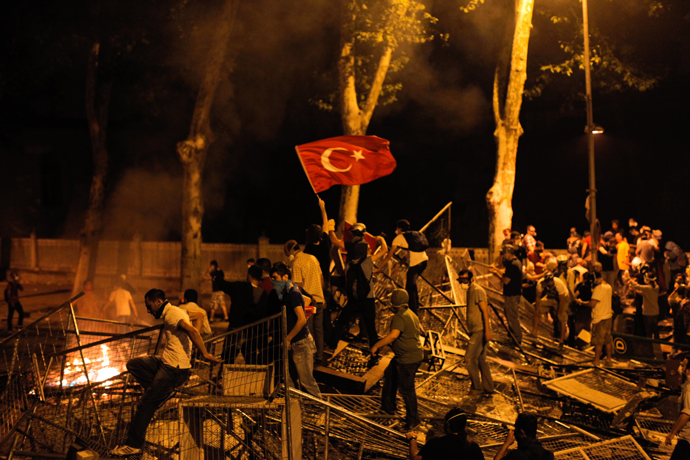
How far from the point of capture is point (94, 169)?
707 inches

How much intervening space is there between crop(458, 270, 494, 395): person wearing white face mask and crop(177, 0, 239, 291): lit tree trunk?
9.64 m

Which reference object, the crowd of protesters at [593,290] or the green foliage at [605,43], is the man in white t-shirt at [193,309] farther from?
the green foliage at [605,43]

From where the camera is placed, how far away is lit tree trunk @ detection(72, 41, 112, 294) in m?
17.7

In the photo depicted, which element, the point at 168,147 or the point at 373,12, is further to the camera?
the point at 168,147

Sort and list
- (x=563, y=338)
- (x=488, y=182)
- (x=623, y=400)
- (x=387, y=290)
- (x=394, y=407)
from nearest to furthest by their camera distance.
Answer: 1. (x=394, y=407)
2. (x=623, y=400)
3. (x=387, y=290)
4. (x=563, y=338)
5. (x=488, y=182)

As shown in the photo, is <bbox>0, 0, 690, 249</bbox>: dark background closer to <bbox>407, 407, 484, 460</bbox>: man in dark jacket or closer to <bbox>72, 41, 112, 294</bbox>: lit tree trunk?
<bbox>72, 41, 112, 294</bbox>: lit tree trunk

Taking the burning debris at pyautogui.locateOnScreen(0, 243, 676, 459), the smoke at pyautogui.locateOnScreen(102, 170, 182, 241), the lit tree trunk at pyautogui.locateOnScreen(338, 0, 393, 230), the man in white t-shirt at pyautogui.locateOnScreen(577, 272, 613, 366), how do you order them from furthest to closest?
1. the smoke at pyautogui.locateOnScreen(102, 170, 182, 241)
2. the lit tree trunk at pyautogui.locateOnScreen(338, 0, 393, 230)
3. the man in white t-shirt at pyautogui.locateOnScreen(577, 272, 613, 366)
4. the burning debris at pyautogui.locateOnScreen(0, 243, 676, 459)

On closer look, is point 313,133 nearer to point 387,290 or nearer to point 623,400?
point 387,290

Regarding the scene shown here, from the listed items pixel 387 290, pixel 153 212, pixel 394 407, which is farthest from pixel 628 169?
pixel 153 212

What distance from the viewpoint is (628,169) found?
23.0 metres

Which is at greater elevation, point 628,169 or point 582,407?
point 628,169

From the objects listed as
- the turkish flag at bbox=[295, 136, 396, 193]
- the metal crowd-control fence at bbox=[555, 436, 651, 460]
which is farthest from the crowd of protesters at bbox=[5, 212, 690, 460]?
the turkish flag at bbox=[295, 136, 396, 193]

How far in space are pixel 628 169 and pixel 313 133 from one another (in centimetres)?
1380

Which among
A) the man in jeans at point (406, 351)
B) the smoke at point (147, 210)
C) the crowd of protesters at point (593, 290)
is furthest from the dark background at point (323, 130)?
the man in jeans at point (406, 351)
